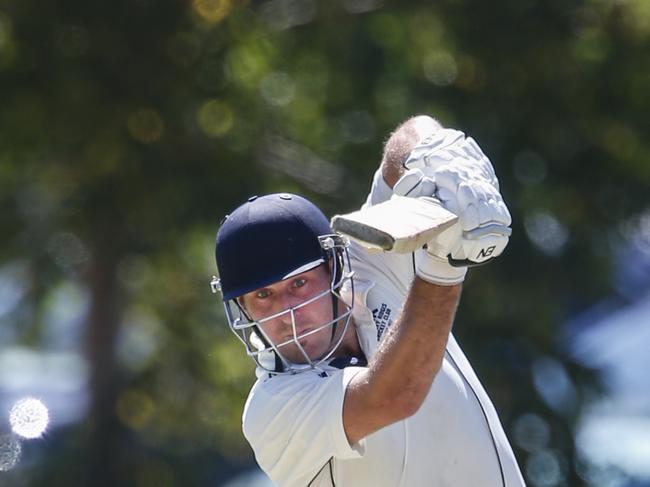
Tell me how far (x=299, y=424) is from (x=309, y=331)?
9.0 inches

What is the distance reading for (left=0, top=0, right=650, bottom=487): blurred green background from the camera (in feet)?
19.6

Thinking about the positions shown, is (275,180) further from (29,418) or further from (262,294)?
(262,294)

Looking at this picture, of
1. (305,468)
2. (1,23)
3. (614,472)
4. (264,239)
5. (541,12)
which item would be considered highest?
(264,239)

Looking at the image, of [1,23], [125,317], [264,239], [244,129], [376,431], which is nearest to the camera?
[376,431]

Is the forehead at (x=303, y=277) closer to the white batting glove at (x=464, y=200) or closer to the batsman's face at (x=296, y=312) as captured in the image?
the batsman's face at (x=296, y=312)

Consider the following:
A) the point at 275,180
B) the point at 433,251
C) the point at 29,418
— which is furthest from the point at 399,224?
the point at 29,418

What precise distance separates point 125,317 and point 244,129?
130 centimetres

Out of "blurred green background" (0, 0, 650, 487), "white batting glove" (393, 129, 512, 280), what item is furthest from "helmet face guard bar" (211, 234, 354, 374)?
"blurred green background" (0, 0, 650, 487)

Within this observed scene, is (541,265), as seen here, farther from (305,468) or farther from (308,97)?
(305,468)

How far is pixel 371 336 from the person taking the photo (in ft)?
9.45

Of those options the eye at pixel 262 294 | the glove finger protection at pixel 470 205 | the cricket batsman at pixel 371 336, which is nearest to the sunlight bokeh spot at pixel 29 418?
the cricket batsman at pixel 371 336

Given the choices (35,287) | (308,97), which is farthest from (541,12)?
(35,287)

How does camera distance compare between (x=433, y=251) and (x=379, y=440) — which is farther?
(x=379, y=440)

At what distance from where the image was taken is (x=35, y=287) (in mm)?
7152
